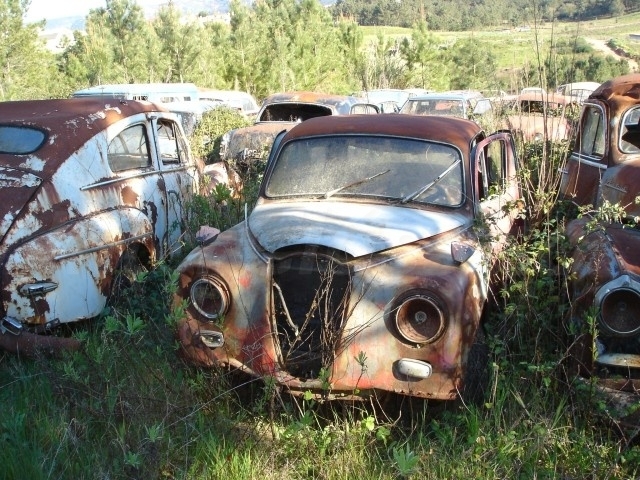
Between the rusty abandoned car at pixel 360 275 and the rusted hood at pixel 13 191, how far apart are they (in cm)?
138

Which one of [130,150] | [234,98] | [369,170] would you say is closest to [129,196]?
[130,150]

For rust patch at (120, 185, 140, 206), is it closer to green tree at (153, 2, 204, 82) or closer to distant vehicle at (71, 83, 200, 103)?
distant vehicle at (71, 83, 200, 103)

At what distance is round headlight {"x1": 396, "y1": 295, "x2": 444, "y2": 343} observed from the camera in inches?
142

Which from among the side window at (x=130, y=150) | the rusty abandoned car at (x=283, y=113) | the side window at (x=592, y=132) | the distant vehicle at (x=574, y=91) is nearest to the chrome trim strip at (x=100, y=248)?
the side window at (x=130, y=150)

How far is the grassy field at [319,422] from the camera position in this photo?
3.38m

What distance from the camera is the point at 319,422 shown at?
4.09m

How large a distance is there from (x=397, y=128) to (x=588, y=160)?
2.43 meters

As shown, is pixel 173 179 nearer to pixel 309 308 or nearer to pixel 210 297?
pixel 210 297

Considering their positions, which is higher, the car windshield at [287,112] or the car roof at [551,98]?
the car roof at [551,98]

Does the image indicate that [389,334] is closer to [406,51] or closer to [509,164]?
[509,164]

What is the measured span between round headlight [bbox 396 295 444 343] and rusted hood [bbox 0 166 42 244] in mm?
2740

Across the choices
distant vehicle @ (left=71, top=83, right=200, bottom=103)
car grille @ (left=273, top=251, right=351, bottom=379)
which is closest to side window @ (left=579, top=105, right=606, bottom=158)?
car grille @ (left=273, top=251, right=351, bottom=379)

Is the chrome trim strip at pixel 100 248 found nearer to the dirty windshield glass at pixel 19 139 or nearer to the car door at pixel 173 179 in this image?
the car door at pixel 173 179

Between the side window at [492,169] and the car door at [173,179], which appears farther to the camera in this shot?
the car door at [173,179]
